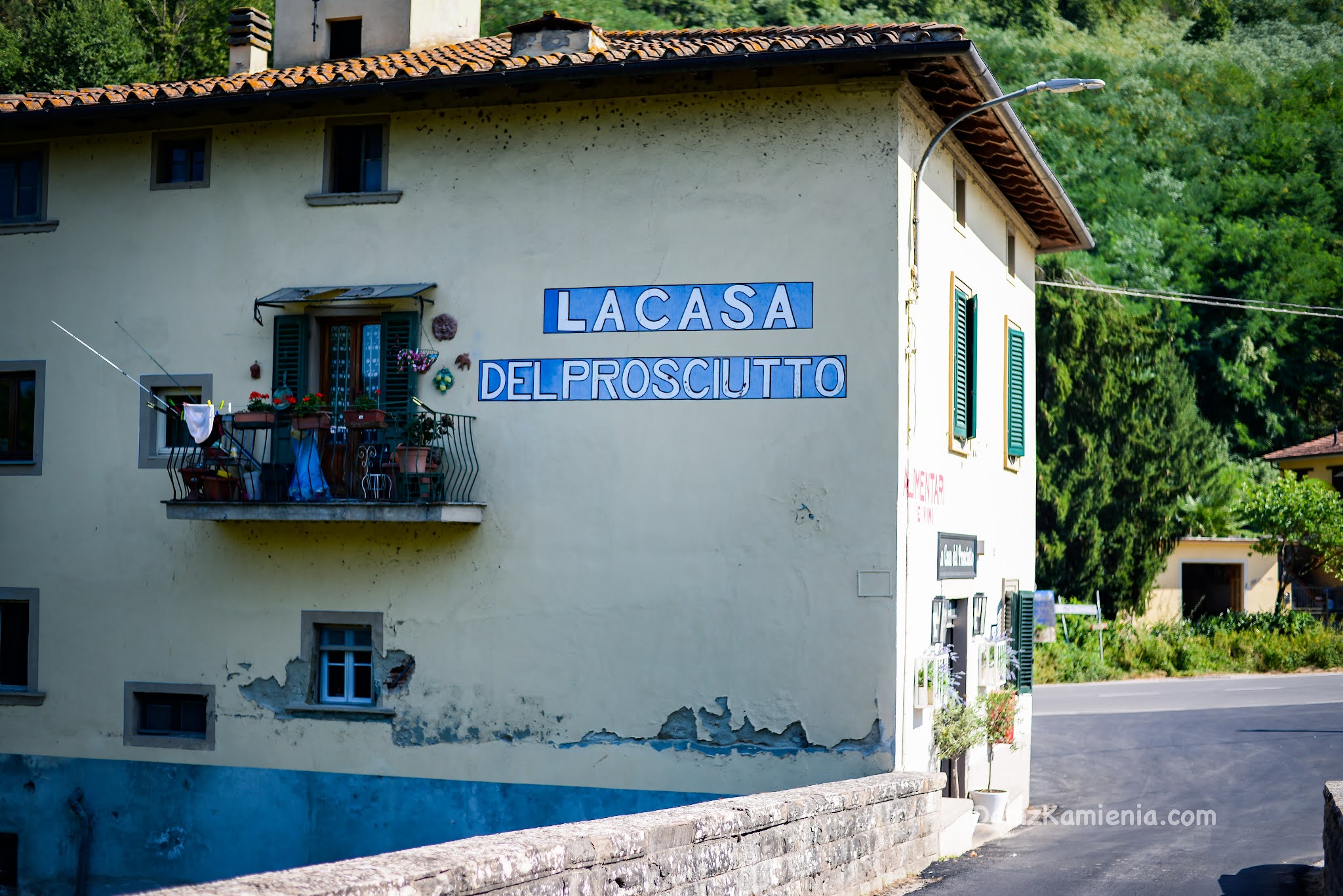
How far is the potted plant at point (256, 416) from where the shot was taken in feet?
45.4

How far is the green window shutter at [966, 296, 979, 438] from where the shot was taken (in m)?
15.6

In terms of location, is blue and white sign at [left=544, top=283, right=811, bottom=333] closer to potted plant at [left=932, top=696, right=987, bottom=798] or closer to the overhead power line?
potted plant at [left=932, top=696, right=987, bottom=798]

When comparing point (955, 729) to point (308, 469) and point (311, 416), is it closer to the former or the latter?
point (308, 469)

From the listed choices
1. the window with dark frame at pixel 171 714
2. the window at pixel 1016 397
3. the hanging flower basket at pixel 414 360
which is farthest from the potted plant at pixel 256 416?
the window at pixel 1016 397

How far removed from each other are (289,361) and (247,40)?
5.30 m

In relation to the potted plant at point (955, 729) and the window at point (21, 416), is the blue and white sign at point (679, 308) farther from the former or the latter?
the window at point (21, 416)

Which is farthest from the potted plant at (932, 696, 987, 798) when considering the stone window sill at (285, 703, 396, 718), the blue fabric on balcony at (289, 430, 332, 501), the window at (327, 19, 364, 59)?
the window at (327, 19, 364, 59)

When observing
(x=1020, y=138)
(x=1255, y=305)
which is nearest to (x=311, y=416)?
(x=1020, y=138)

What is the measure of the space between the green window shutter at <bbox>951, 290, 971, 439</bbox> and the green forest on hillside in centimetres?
2141

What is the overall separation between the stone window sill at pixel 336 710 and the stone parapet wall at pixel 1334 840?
26.5ft

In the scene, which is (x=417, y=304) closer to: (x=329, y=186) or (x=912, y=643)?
(x=329, y=186)

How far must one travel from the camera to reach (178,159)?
1520cm

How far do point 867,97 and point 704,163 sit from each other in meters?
1.58

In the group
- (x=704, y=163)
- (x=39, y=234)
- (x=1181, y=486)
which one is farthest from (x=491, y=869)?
(x=1181, y=486)
